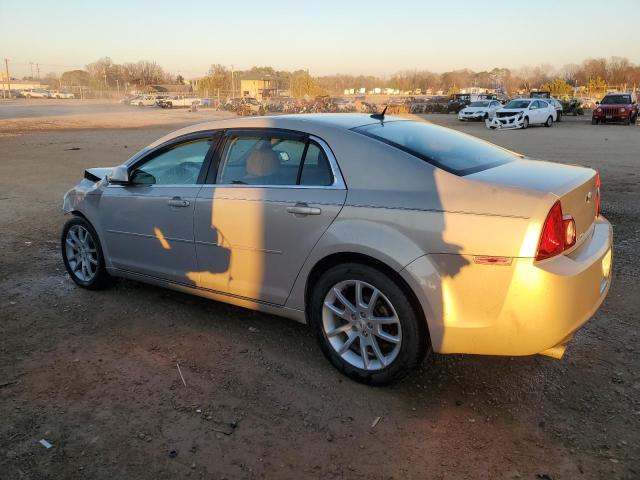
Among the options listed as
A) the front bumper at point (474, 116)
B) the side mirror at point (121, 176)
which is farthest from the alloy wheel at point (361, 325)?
the front bumper at point (474, 116)

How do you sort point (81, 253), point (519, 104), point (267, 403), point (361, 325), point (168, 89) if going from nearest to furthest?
point (267, 403) < point (361, 325) < point (81, 253) < point (519, 104) < point (168, 89)

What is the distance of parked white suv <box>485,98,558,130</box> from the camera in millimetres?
29609

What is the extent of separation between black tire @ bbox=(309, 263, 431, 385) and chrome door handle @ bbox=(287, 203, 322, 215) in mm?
365

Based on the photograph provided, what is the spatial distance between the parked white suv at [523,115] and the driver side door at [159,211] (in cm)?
2798

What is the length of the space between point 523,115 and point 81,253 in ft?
95.3

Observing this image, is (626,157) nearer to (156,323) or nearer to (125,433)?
(156,323)

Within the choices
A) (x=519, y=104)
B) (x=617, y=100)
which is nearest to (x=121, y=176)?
(x=519, y=104)

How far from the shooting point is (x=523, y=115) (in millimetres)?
29922

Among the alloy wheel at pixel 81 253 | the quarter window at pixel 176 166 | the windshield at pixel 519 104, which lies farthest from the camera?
the windshield at pixel 519 104

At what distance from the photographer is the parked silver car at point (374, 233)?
2777 millimetres

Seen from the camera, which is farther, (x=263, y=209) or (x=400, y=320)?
(x=263, y=209)

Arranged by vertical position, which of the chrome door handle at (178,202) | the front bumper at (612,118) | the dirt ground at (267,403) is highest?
the front bumper at (612,118)

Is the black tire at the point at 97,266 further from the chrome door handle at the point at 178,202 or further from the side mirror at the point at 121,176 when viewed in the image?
the chrome door handle at the point at 178,202

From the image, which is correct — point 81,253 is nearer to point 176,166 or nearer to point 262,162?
point 176,166
